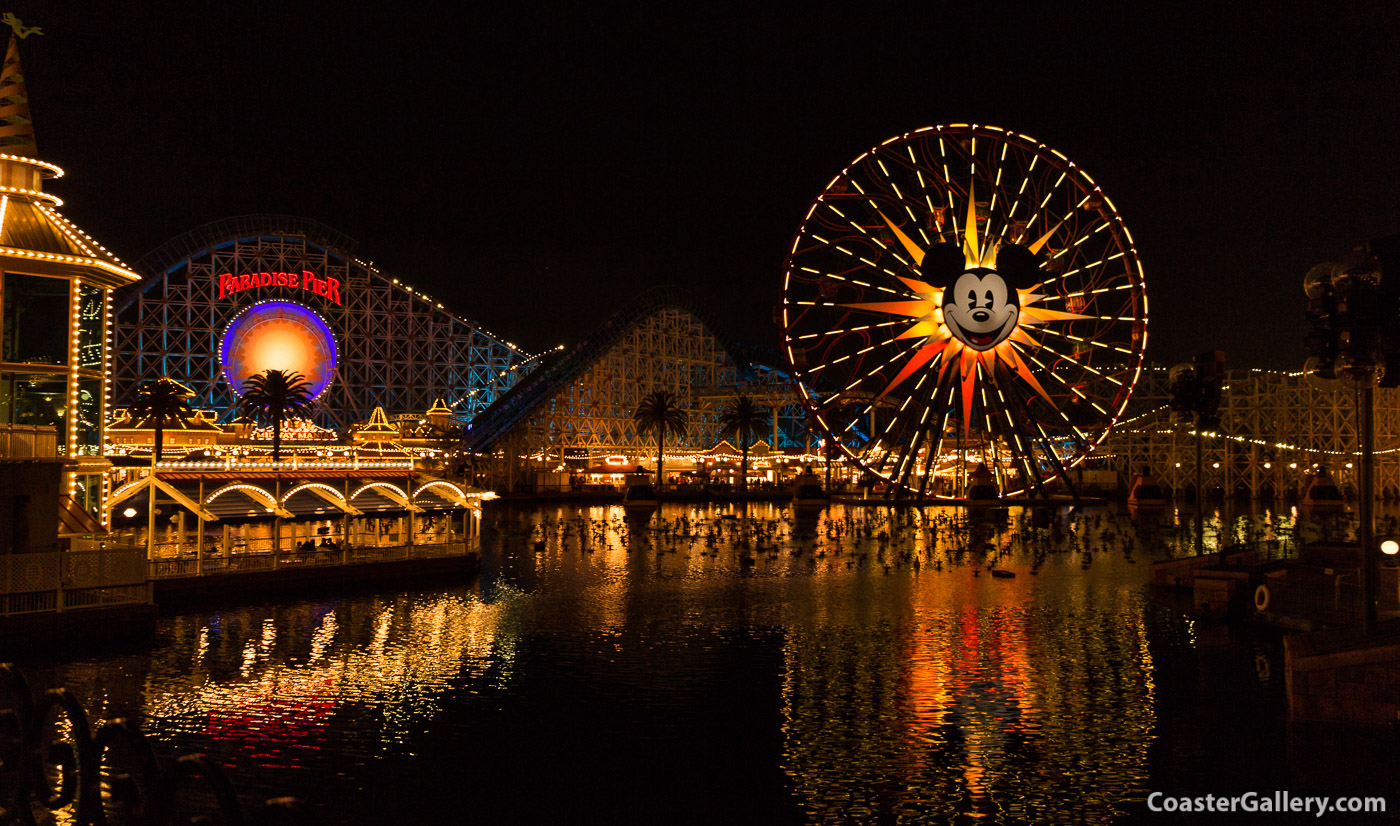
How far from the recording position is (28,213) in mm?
23375

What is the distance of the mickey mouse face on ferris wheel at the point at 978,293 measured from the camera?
147 ft

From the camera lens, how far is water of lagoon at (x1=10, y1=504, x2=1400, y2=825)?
13.0 m

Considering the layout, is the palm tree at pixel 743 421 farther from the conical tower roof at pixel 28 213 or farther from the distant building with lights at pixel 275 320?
the conical tower roof at pixel 28 213

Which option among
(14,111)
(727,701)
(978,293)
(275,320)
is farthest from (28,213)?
(275,320)

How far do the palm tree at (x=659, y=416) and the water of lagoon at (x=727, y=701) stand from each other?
47174 millimetres

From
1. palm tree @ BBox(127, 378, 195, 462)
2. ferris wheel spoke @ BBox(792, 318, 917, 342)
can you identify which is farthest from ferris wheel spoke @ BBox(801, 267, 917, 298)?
palm tree @ BBox(127, 378, 195, 462)

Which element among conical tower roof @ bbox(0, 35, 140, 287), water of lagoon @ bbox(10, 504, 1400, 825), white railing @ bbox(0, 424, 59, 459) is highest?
conical tower roof @ bbox(0, 35, 140, 287)

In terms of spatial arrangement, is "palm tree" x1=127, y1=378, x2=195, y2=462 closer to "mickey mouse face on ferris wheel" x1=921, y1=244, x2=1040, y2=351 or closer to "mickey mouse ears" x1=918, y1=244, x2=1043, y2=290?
"mickey mouse ears" x1=918, y1=244, x2=1043, y2=290

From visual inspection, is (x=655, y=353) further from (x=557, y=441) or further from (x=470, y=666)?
(x=470, y=666)

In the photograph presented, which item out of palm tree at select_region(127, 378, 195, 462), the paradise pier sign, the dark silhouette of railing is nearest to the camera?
the dark silhouette of railing

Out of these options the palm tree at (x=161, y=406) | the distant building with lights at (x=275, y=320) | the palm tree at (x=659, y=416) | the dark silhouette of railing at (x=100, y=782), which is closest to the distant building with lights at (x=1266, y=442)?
the palm tree at (x=659, y=416)

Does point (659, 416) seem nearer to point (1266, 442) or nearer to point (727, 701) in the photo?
point (1266, 442)

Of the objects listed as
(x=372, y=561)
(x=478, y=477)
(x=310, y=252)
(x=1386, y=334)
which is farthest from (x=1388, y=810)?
(x=310, y=252)

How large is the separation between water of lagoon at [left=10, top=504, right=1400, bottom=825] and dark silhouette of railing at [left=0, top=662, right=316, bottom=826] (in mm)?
1784
